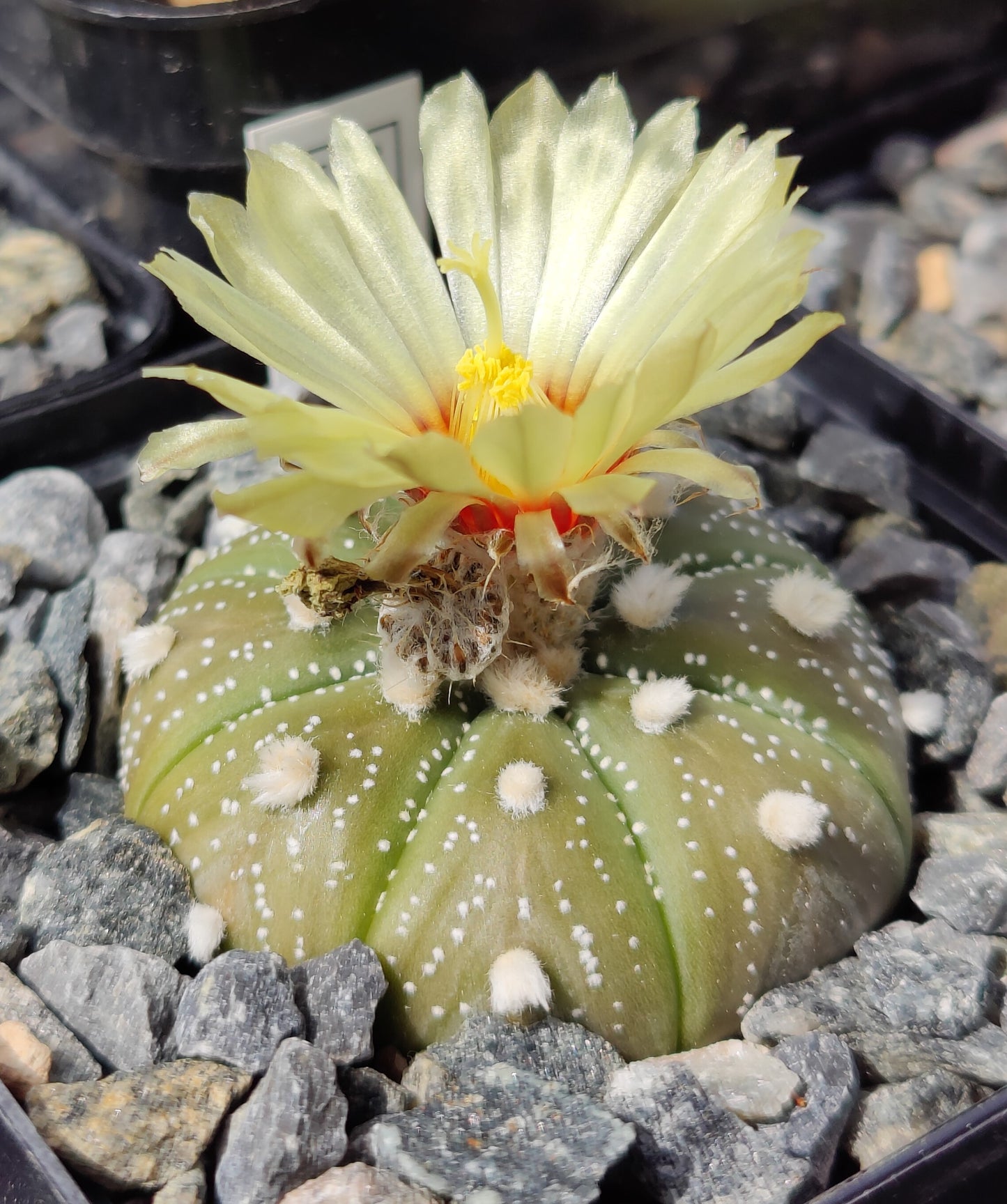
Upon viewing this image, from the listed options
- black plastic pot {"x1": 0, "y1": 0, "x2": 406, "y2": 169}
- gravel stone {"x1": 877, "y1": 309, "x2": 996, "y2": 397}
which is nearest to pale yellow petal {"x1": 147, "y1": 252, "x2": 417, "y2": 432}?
black plastic pot {"x1": 0, "y1": 0, "x2": 406, "y2": 169}

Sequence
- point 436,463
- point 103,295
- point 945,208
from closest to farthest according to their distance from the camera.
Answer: point 436,463, point 103,295, point 945,208

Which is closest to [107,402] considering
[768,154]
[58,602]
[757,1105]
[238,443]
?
[58,602]

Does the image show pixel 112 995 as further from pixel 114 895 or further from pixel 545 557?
pixel 545 557

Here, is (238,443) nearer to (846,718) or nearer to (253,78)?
(846,718)

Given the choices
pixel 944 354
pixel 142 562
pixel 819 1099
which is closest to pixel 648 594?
pixel 819 1099

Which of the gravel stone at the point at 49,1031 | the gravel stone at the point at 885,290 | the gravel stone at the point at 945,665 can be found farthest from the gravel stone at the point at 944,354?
the gravel stone at the point at 49,1031
